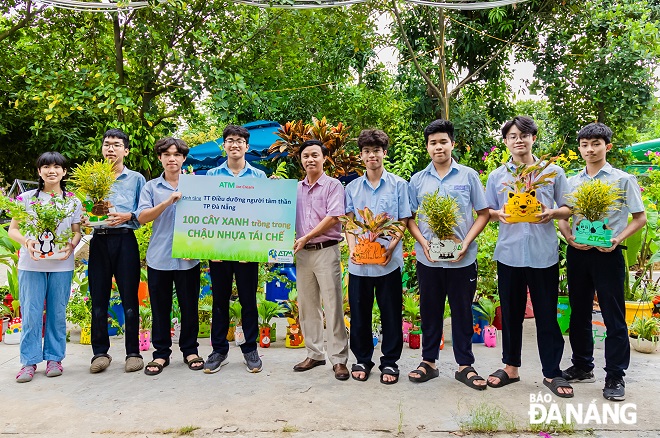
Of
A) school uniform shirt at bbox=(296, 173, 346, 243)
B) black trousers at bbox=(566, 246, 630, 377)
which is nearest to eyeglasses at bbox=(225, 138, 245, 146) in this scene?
school uniform shirt at bbox=(296, 173, 346, 243)

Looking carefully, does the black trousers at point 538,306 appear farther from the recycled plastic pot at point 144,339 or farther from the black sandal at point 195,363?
the recycled plastic pot at point 144,339

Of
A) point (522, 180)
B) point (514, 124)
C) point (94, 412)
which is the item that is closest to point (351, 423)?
point (94, 412)

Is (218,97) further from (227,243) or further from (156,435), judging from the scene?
(156,435)

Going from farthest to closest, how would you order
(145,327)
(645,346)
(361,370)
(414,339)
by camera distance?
(145,327)
(414,339)
(645,346)
(361,370)

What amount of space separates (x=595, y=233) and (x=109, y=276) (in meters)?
3.31

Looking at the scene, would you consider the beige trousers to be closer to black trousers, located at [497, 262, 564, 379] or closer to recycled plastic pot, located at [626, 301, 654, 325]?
black trousers, located at [497, 262, 564, 379]

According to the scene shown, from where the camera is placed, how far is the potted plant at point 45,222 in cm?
353

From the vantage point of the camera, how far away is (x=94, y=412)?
300 cm

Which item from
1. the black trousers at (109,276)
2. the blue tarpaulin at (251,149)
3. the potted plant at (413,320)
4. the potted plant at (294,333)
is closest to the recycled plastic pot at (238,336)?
the potted plant at (294,333)

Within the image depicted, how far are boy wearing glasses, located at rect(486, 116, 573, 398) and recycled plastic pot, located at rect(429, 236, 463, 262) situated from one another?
32 centimetres

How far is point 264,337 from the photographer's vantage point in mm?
4504

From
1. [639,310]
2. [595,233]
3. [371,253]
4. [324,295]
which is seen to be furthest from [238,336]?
[639,310]

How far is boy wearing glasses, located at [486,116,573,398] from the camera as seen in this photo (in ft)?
10.8

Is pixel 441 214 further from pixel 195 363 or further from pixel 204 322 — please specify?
pixel 204 322
